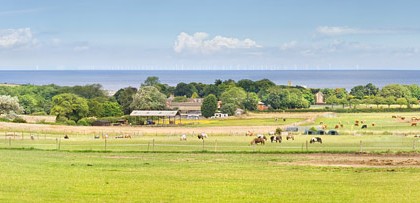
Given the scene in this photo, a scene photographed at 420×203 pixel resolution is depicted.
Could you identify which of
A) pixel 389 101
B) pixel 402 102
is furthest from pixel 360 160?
pixel 389 101

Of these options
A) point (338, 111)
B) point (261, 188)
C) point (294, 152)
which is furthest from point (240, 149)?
point (338, 111)

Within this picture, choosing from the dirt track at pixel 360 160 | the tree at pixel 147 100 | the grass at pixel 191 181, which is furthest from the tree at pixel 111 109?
the grass at pixel 191 181

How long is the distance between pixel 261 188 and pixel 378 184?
533 centimetres

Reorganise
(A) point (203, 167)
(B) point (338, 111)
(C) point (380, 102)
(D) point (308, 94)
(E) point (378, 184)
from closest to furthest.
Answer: (E) point (378, 184)
(A) point (203, 167)
(B) point (338, 111)
(C) point (380, 102)
(D) point (308, 94)

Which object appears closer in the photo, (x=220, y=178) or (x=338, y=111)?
(x=220, y=178)

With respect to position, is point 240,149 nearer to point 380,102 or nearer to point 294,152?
point 294,152

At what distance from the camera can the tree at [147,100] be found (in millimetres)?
130000

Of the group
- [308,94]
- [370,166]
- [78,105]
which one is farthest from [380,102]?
[370,166]

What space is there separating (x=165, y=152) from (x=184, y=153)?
1.50 metres

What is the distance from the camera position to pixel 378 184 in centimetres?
2858

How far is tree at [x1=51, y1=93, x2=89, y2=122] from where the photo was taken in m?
114

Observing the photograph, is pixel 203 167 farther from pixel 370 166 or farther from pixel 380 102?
pixel 380 102

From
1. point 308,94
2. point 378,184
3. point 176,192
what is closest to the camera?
point 176,192

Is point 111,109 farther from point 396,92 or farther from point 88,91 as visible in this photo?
point 396,92
